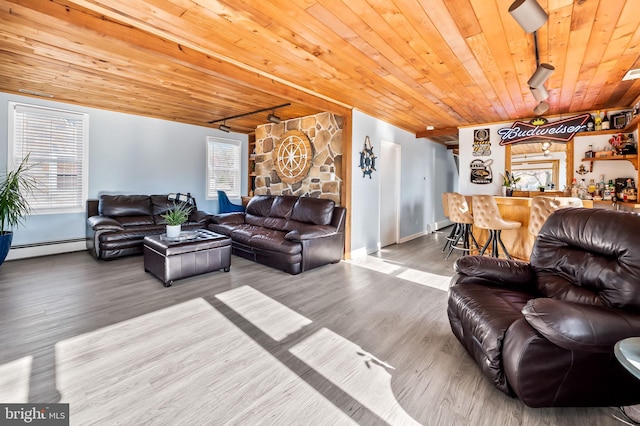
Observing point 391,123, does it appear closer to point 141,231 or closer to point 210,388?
point 141,231

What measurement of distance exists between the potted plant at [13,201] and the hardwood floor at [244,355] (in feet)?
1.83

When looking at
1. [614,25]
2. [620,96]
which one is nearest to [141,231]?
[614,25]

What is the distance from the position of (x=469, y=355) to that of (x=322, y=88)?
11.0 ft

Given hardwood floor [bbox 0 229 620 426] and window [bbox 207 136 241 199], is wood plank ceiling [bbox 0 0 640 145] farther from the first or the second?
hardwood floor [bbox 0 229 620 426]

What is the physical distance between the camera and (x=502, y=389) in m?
1.64

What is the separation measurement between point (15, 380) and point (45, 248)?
3960mm

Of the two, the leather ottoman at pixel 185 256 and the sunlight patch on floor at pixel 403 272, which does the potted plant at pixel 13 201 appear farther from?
the sunlight patch on floor at pixel 403 272

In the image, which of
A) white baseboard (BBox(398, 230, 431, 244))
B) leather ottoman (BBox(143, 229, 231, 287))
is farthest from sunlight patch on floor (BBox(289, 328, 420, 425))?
white baseboard (BBox(398, 230, 431, 244))

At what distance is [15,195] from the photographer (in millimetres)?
3951

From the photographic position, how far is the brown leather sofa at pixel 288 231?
4.01 m

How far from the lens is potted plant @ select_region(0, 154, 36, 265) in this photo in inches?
149

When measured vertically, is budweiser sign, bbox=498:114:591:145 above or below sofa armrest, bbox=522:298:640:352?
above

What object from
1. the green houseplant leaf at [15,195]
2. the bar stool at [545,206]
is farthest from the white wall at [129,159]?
the bar stool at [545,206]

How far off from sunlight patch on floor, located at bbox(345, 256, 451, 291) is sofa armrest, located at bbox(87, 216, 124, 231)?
3.66m
